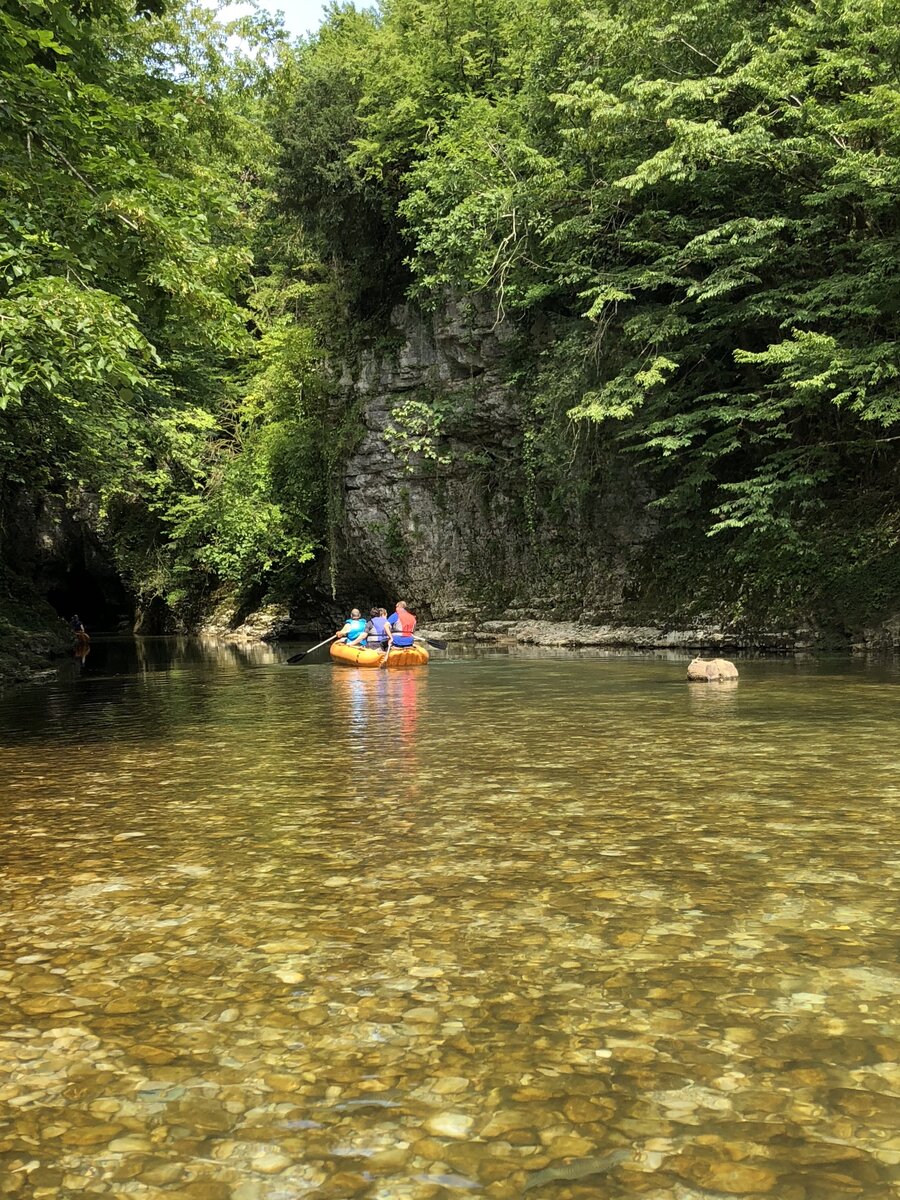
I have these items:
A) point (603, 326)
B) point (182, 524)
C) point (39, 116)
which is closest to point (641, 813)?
point (39, 116)

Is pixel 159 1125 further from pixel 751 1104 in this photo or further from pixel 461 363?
pixel 461 363

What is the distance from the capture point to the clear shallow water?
91.0 inches

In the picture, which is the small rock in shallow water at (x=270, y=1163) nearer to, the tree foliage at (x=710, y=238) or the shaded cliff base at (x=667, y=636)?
the tree foliage at (x=710, y=238)

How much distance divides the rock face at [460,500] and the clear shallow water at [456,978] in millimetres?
17123

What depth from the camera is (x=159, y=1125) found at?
2.46 metres

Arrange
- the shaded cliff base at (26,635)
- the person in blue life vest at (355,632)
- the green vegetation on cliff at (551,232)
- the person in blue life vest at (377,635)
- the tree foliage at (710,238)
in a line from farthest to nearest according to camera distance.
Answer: the person in blue life vest at (355,632) → the shaded cliff base at (26,635) → the person in blue life vest at (377,635) → the tree foliage at (710,238) → the green vegetation on cliff at (551,232)

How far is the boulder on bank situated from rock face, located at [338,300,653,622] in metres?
9.88

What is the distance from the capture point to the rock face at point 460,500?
24312mm

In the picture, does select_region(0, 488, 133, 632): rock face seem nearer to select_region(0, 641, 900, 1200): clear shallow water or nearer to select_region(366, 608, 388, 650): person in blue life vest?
select_region(366, 608, 388, 650): person in blue life vest

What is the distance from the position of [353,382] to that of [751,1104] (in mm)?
28245

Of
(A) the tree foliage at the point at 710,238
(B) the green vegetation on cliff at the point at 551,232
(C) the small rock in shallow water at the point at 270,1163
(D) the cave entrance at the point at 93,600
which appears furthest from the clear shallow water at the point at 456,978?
(D) the cave entrance at the point at 93,600

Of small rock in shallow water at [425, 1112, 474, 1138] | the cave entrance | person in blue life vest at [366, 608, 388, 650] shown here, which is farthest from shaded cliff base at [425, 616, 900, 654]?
the cave entrance

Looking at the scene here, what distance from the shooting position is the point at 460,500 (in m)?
27.6

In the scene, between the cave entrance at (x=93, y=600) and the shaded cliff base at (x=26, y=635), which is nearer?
the shaded cliff base at (x=26, y=635)
